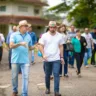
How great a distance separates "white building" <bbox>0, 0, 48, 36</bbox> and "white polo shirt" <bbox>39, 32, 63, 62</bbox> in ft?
115

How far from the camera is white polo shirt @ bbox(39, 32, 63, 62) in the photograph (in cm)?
899

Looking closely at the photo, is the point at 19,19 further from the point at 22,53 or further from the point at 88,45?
the point at 22,53

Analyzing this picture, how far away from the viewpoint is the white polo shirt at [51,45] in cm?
899

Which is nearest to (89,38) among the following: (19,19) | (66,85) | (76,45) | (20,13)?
(76,45)

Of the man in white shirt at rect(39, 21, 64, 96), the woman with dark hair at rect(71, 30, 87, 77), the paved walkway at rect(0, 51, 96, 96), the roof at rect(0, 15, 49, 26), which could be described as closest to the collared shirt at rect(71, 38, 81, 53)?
the woman with dark hair at rect(71, 30, 87, 77)

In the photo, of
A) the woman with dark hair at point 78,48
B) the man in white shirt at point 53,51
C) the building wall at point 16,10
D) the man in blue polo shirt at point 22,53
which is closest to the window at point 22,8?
the building wall at point 16,10

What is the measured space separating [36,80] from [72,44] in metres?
1.89

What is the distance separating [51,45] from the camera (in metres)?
9.04

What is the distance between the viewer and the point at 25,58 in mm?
8656

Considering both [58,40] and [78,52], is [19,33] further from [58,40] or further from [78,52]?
[78,52]

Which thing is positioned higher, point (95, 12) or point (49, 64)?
point (95, 12)

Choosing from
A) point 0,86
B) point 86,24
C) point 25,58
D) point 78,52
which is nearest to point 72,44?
point 78,52

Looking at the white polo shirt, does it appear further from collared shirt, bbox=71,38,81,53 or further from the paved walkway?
collared shirt, bbox=71,38,81,53

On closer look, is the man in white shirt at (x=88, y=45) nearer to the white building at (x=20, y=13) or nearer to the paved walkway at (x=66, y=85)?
the paved walkway at (x=66, y=85)
